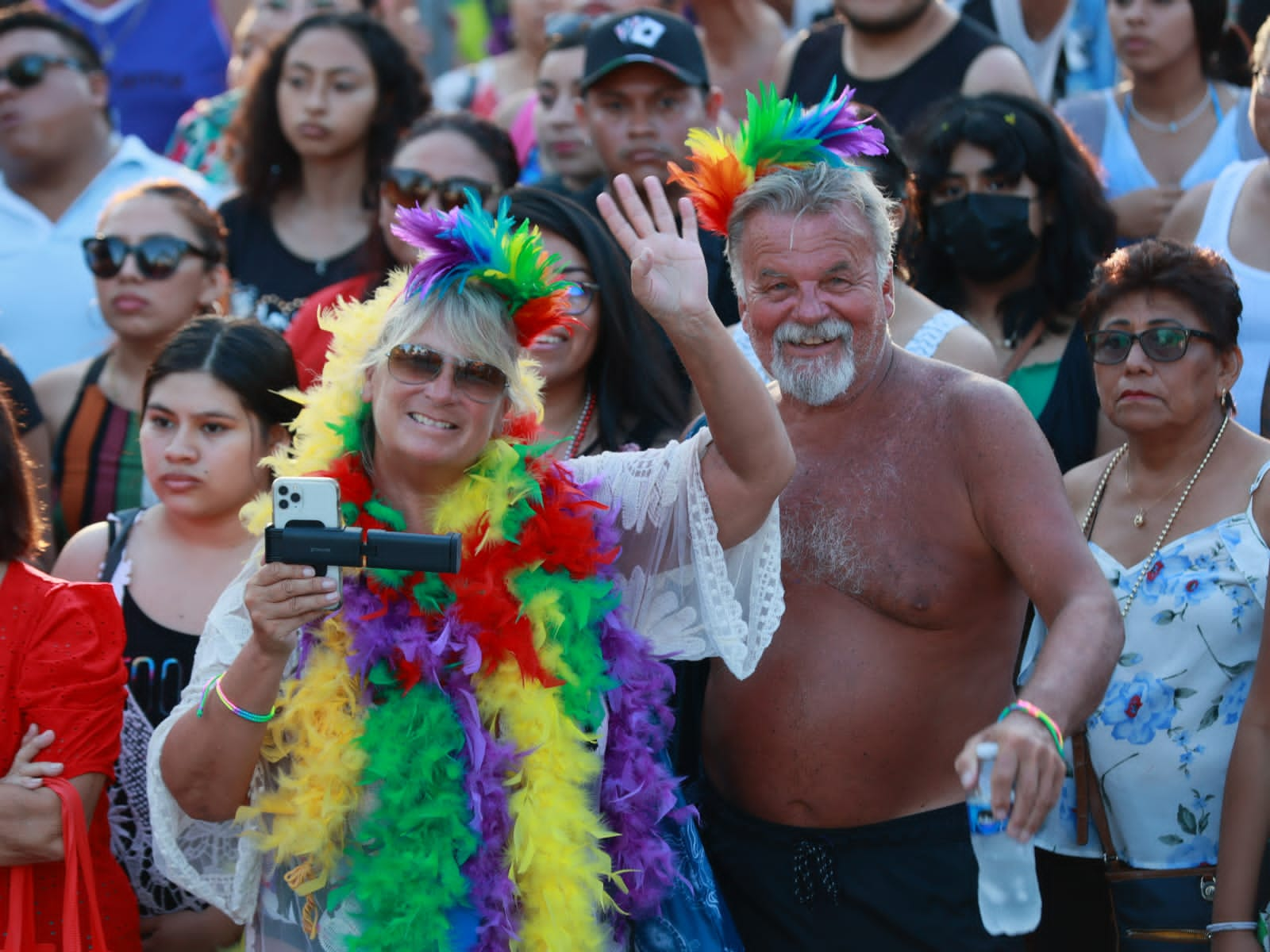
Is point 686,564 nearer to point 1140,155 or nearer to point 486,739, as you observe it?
point 486,739

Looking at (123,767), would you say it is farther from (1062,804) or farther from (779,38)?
(779,38)

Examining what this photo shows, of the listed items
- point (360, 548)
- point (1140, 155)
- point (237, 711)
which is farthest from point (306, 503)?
point (1140, 155)

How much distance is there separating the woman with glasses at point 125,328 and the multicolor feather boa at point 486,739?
5.29ft

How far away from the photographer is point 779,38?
6055mm

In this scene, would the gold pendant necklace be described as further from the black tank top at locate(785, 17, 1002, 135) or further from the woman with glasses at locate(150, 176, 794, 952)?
the black tank top at locate(785, 17, 1002, 135)

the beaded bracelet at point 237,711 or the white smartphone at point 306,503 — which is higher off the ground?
the white smartphone at point 306,503

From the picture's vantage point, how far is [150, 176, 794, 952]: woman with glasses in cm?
272

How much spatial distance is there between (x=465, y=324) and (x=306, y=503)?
500mm

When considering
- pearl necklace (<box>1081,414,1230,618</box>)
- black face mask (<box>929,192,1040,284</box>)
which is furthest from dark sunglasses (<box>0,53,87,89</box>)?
pearl necklace (<box>1081,414,1230,618</box>)

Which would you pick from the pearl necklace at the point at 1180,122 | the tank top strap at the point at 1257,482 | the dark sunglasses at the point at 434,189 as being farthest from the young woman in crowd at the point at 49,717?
the pearl necklace at the point at 1180,122

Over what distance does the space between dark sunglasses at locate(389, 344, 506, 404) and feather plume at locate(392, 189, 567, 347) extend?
115mm

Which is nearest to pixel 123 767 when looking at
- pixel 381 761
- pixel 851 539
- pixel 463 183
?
pixel 381 761

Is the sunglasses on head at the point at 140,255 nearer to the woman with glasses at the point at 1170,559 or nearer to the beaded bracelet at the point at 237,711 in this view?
the beaded bracelet at the point at 237,711

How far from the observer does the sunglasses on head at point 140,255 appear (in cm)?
439
